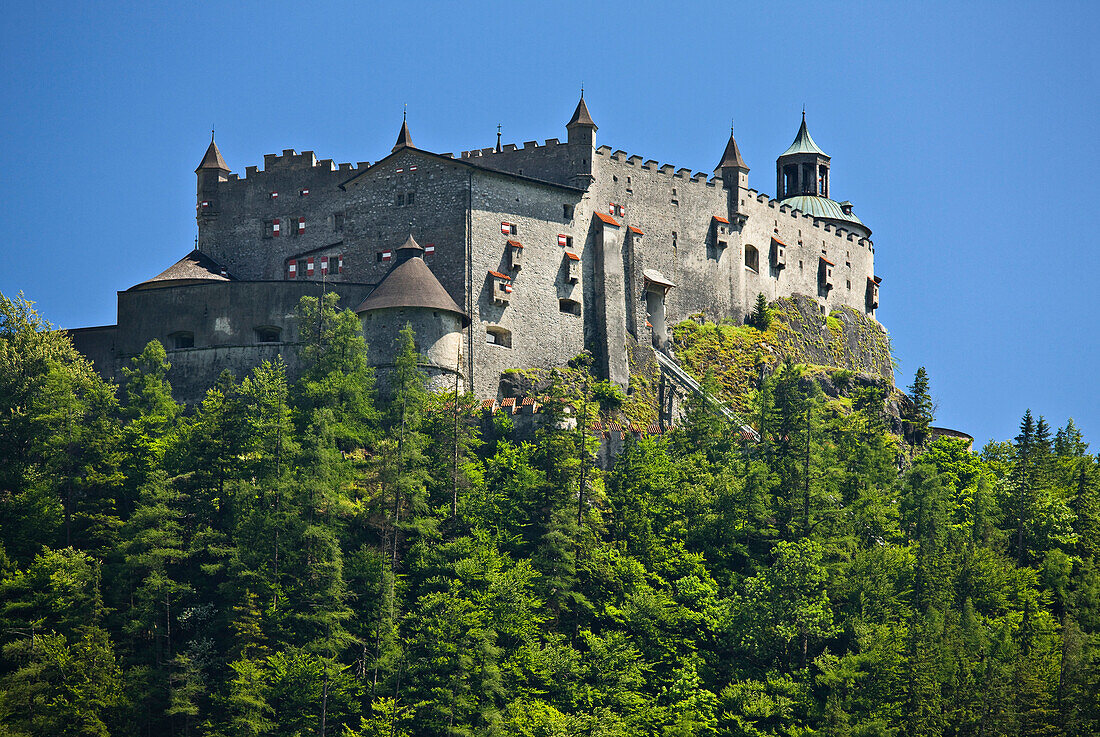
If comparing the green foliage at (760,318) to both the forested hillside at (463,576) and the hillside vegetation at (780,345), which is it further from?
the forested hillside at (463,576)

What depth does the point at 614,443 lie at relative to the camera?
217 feet

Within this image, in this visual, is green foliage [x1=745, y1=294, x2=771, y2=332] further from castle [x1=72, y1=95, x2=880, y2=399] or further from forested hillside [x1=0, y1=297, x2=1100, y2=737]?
forested hillside [x1=0, y1=297, x2=1100, y2=737]

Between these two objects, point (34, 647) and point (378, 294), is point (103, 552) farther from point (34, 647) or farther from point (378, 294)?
point (378, 294)

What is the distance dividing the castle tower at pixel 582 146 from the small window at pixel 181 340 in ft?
63.4

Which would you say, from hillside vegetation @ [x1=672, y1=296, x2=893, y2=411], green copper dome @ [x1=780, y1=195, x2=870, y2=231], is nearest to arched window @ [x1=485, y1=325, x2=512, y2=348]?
hillside vegetation @ [x1=672, y1=296, x2=893, y2=411]

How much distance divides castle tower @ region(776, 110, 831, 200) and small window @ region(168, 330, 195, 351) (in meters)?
44.1

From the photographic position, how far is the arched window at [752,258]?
3339 inches

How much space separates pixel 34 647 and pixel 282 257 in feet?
90.8

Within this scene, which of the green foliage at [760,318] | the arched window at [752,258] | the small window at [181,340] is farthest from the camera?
the arched window at [752,258]

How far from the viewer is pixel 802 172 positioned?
3920 inches

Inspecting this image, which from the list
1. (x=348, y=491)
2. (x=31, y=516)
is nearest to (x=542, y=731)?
(x=348, y=491)

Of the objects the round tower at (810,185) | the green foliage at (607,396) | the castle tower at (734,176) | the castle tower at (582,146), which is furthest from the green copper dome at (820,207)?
the green foliage at (607,396)

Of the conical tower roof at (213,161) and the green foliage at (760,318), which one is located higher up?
the conical tower roof at (213,161)

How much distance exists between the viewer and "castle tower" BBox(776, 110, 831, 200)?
99.0 metres
